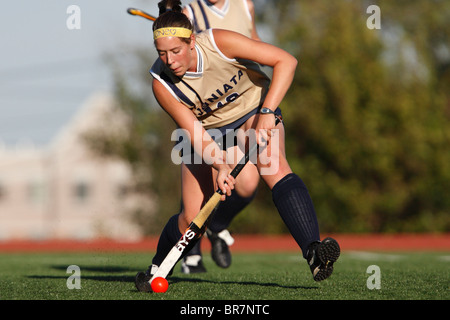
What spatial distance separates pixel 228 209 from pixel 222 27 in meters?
1.53

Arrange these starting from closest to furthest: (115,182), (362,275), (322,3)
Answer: (362,275) → (322,3) → (115,182)

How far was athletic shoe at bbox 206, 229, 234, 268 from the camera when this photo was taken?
224 inches

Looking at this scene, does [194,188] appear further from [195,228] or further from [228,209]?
[228,209]

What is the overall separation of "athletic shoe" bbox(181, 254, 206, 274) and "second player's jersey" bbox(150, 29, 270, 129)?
1.77 metres

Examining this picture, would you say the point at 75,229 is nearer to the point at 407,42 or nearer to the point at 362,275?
the point at 407,42

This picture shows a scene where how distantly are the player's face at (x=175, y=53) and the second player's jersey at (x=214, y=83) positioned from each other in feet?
0.36

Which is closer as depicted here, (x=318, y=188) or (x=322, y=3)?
(x=318, y=188)

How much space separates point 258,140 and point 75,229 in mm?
40073

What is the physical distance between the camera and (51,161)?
42875 mm

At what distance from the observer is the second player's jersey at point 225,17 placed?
5.44 metres

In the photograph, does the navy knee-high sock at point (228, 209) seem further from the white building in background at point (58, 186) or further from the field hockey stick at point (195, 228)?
the white building in background at point (58, 186)

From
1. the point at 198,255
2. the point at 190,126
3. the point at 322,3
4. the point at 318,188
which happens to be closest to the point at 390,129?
the point at 318,188

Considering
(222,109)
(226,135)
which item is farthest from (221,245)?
(222,109)
